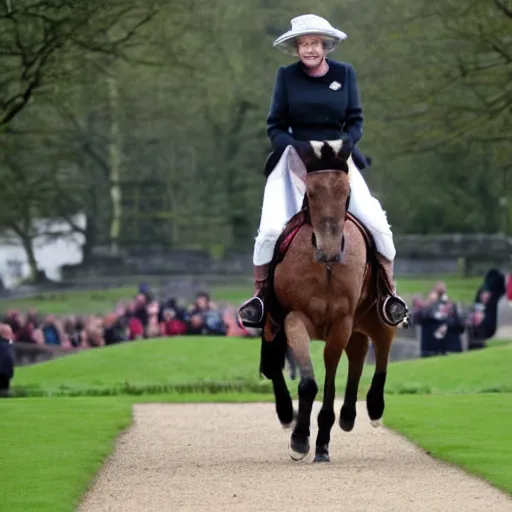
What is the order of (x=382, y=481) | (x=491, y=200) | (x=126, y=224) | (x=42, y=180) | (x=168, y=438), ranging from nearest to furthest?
(x=382, y=481), (x=168, y=438), (x=42, y=180), (x=491, y=200), (x=126, y=224)

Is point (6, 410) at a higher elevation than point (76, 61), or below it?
below

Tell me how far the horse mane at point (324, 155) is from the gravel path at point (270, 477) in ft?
7.29

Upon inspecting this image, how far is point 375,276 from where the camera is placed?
46.2 feet

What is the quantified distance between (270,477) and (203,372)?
15.1m

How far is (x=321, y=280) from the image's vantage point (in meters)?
13.3

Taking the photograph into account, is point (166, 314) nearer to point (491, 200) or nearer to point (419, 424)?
point (419, 424)

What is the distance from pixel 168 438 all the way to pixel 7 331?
6083 mm

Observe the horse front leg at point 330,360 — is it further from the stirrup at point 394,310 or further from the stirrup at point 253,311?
the stirrup at point 394,310

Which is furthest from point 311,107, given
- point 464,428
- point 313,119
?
point 464,428

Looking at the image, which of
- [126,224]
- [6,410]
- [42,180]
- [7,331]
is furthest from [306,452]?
[126,224]

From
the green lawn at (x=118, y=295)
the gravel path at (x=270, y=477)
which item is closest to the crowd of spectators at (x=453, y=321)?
the gravel path at (x=270, y=477)

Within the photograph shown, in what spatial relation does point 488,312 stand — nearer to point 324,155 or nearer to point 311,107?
point 311,107

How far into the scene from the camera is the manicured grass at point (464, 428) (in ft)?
42.1

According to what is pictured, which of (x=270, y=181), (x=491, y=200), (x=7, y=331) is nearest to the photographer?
(x=270, y=181)
